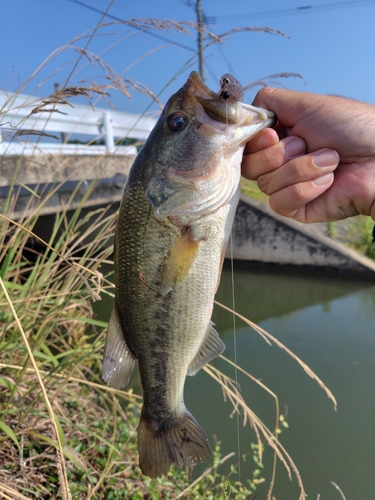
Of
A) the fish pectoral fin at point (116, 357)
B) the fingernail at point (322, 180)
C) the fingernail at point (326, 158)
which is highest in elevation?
the fingernail at point (326, 158)

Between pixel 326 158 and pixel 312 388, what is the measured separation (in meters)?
3.58

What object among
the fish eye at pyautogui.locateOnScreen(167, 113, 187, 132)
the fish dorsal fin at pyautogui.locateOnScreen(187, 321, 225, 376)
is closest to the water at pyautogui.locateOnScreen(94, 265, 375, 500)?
the fish dorsal fin at pyautogui.locateOnScreen(187, 321, 225, 376)

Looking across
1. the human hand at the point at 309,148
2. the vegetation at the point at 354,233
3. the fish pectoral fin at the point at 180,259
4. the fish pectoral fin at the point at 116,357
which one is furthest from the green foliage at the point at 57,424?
the vegetation at the point at 354,233

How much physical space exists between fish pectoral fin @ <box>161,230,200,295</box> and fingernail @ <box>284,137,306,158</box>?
56 centimetres

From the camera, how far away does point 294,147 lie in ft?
5.24

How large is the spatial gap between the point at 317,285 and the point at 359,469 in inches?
195

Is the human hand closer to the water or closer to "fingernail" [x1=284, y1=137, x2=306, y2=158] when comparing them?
"fingernail" [x1=284, y1=137, x2=306, y2=158]

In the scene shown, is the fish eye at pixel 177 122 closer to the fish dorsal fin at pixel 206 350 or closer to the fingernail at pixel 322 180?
the fingernail at pixel 322 180

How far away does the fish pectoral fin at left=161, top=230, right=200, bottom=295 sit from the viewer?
1.43 m

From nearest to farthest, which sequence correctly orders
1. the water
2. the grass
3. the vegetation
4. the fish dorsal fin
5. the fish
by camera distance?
the fish
the fish dorsal fin
the grass
the water
the vegetation

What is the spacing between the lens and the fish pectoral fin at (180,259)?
143 cm

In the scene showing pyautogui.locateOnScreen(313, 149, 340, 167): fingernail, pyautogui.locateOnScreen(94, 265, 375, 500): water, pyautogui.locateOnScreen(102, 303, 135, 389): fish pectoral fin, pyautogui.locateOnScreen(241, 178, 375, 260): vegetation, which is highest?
pyautogui.locateOnScreen(313, 149, 340, 167): fingernail

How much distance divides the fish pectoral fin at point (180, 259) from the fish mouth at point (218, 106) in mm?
438

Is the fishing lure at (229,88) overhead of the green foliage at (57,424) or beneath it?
overhead
